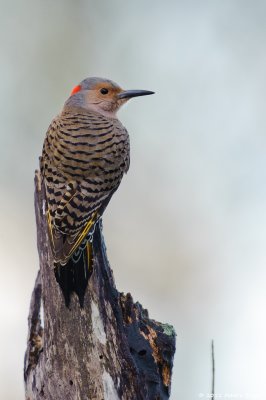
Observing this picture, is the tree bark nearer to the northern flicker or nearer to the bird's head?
the northern flicker

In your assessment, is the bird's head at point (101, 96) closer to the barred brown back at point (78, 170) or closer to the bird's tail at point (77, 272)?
the barred brown back at point (78, 170)

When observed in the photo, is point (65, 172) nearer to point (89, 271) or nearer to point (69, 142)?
point (69, 142)

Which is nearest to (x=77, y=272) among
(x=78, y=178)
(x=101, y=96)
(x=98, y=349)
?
(x=98, y=349)

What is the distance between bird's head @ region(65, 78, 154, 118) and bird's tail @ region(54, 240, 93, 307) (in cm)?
208

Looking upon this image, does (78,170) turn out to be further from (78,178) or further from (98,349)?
(98,349)

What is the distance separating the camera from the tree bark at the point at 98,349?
155 inches

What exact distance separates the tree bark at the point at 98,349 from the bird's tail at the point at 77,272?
0.12ft

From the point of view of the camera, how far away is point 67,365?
4.08 meters

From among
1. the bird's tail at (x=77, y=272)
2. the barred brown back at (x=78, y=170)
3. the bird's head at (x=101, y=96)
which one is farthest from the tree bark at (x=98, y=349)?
the bird's head at (x=101, y=96)

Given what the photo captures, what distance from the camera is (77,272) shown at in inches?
174

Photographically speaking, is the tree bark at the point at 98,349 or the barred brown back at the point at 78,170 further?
the barred brown back at the point at 78,170

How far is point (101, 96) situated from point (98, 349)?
9.87 ft

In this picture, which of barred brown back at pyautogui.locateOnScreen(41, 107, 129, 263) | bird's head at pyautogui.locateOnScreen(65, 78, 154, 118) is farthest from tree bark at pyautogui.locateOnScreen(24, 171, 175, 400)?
bird's head at pyautogui.locateOnScreen(65, 78, 154, 118)

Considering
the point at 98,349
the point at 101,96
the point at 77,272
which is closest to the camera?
the point at 98,349
